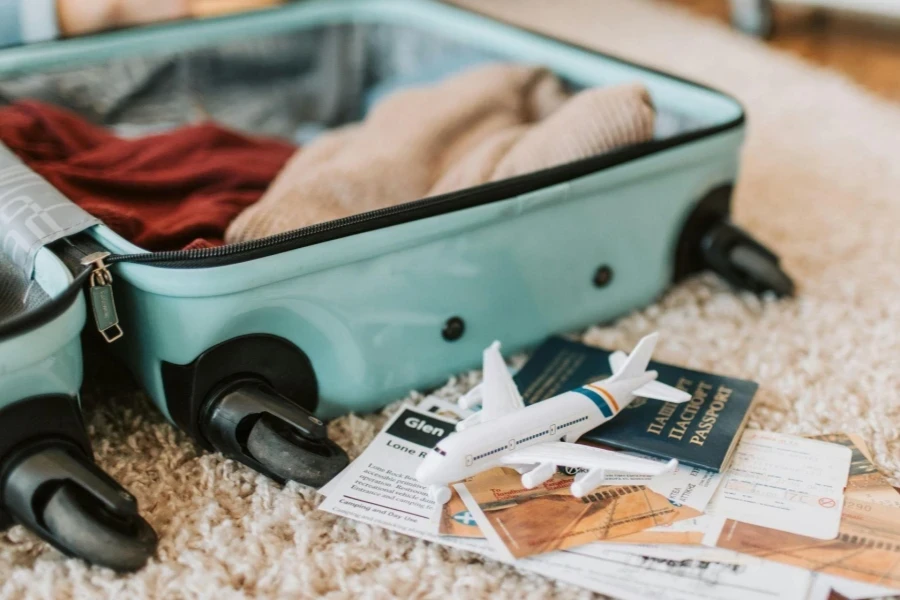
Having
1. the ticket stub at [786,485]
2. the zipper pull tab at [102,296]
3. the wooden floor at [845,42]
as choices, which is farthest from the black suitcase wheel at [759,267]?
the wooden floor at [845,42]

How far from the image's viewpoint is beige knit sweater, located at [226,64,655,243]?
0.90 meters

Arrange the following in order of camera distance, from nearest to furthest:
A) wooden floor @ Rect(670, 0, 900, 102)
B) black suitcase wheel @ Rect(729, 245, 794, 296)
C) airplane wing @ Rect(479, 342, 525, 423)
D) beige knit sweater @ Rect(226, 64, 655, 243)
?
1. airplane wing @ Rect(479, 342, 525, 423)
2. beige knit sweater @ Rect(226, 64, 655, 243)
3. black suitcase wheel @ Rect(729, 245, 794, 296)
4. wooden floor @ Rect(670, 0, 900, 102)

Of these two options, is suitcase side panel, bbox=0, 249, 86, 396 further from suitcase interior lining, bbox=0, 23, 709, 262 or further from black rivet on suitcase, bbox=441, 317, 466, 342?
suitcase interior lining, bbox=0, 23, 709, 262

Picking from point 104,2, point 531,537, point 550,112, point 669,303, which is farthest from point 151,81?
point 531,537

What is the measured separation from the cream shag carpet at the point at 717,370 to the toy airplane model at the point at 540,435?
74 mm

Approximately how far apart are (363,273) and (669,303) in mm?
428

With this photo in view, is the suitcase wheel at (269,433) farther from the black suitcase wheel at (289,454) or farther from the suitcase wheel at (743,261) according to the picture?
the suitcase wheel at (743,261)

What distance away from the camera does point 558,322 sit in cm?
94

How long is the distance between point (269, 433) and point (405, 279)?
0.19 m

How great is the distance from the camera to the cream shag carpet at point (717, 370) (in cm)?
65

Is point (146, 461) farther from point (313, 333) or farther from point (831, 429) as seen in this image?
point (831, 429)

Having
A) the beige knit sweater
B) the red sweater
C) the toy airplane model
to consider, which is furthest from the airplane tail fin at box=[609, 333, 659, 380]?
the red sweater

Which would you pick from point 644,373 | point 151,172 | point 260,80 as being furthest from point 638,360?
point 260,80

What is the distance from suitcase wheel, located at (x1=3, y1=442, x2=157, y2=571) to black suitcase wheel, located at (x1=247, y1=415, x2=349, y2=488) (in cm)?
11
